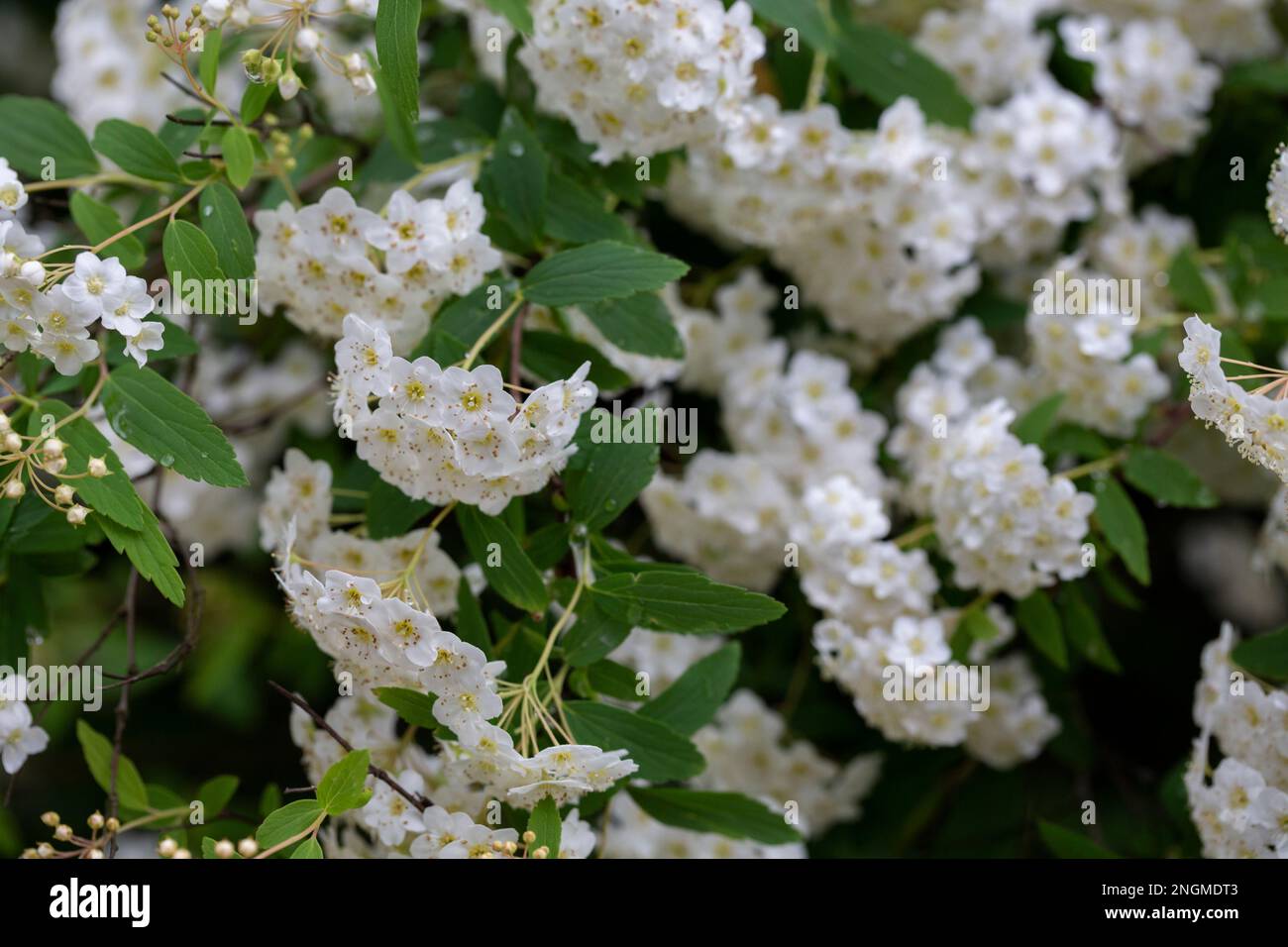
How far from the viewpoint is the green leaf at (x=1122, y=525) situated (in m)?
1.73

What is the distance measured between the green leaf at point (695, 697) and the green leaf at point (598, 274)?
0.52 meters

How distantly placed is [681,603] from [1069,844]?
744 mm

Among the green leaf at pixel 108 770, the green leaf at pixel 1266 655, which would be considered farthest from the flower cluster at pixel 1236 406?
the green leaf at pixel 108 770

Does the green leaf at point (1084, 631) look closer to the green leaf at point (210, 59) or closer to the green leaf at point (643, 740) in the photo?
the green leaf at point (643, 740)

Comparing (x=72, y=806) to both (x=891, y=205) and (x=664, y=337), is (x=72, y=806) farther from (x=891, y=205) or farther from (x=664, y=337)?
(x=891, y=205)

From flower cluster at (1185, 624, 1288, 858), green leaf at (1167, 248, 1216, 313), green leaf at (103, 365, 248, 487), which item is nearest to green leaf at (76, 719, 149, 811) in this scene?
green leaf at (103, 365, 248, 487)

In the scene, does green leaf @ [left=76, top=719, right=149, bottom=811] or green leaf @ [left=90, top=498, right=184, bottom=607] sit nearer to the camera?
green leaf @ [left=90, top=498, right=184, bottom=607]

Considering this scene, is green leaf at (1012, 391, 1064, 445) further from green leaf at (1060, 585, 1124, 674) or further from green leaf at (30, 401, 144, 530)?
green leaf at (30, 401, 144, 530)

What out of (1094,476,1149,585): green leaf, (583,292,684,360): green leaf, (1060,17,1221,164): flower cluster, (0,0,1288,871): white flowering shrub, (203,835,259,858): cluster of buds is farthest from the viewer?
(1060,17,1221,164): flower cluster

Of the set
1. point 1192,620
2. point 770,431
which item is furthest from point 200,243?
point 1192,620

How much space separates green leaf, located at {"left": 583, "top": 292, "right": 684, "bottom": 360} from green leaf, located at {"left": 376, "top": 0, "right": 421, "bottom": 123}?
37cm

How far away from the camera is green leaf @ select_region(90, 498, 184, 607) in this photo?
4.36 ft

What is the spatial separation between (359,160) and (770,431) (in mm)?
850

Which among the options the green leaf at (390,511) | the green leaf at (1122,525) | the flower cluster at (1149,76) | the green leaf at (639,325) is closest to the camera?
the green leaf at (390,511)
